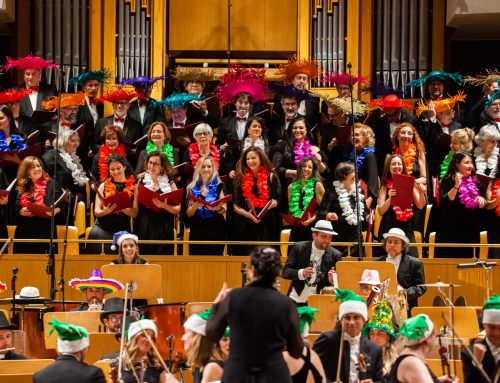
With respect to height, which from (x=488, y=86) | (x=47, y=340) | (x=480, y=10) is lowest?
(x=47, y=340)

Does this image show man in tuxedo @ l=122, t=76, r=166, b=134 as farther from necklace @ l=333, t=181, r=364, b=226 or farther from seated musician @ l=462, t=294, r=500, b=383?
seated musician @ l=462, t=294, r=500, b=383

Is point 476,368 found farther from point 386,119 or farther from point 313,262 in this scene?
point 386,119

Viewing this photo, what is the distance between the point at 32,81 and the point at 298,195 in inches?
135

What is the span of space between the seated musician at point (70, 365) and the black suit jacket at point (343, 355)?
48.9 inches

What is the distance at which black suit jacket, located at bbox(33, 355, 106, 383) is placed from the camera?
6.71 meters

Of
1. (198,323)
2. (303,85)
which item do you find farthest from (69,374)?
(303,85)

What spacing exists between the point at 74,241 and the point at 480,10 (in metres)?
5.96

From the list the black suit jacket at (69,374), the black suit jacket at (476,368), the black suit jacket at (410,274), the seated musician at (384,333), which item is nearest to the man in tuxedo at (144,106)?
the black suit jacket at (410,274)

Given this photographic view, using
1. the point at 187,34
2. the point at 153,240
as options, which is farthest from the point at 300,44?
the point at 153,240

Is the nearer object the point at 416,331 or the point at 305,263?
the point at 416,331

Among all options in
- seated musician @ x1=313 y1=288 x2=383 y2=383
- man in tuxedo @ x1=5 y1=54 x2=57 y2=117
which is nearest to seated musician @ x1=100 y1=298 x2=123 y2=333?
seated musician @ x1=313 y1=288 x2=383 y2=383

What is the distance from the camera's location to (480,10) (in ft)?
46.7

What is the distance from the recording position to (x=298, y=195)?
11.2m

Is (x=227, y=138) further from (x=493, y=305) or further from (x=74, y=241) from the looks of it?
(x=493, y=305)
